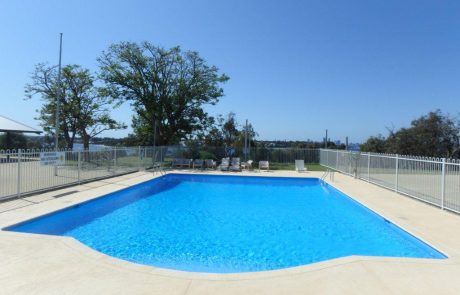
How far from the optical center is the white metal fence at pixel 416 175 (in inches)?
359

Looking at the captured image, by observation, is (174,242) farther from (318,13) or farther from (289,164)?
(289,164)

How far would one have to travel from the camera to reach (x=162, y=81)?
2473 cm

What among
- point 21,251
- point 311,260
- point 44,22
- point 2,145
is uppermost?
point 44,22

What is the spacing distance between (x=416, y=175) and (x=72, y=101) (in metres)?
21.4

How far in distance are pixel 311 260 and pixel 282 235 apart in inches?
64.0

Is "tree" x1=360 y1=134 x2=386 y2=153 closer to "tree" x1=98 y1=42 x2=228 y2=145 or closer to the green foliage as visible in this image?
the green foliage

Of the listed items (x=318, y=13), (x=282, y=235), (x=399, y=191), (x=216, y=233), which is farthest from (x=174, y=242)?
(x=318, y=13)

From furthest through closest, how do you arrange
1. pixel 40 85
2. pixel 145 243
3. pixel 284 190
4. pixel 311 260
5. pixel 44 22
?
pixel 40 85 < pixel 44 22 < pixel 284 190 < pixel 145 243 < pixel 311 260

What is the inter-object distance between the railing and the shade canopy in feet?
22.3

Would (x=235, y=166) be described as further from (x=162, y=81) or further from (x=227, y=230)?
(x=227, y=230)

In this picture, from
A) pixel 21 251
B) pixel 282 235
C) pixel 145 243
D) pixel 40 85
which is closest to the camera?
pixel 21 251

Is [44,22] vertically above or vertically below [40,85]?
above

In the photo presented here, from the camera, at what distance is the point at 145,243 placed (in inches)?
283

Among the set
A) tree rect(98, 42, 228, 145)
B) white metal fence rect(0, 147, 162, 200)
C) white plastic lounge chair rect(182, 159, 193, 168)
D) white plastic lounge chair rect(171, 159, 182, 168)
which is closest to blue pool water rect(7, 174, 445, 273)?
white metal fence rect(0, 147, 162, 200)
